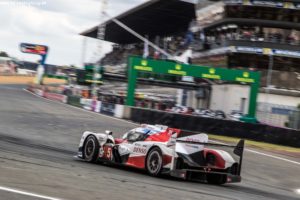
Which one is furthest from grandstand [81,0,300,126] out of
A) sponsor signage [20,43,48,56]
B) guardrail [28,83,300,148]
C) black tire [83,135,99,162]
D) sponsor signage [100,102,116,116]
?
black tire [83,135,99,162]

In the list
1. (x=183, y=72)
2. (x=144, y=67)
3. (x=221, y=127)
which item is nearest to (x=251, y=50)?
(x=183, y=72)

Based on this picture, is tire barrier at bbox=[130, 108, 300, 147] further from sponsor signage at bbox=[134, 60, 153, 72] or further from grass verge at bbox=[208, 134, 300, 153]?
sponsor signage at bbox=[134, 60, 153, 72]

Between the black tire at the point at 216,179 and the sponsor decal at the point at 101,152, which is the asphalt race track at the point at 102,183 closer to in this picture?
the black tire at the point at 216,179

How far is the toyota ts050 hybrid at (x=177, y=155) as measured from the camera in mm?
10547

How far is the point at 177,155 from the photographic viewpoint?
34.4ft

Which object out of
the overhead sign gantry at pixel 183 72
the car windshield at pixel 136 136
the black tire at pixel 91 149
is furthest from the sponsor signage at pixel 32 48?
the car windshield at pixel 136 136

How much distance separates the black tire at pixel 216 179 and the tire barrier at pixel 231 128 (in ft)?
48.1

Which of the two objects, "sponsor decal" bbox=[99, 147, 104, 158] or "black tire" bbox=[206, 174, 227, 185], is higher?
"sponsor decal" bbox=[99, 147, 104, 158]

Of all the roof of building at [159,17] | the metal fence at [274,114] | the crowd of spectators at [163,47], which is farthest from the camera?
the roof of building at [159,17]

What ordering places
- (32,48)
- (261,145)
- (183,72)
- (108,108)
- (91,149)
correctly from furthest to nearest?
(32,48)
(183,72)
(108,108)
(261,145)
(91,149)

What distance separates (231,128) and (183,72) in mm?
13123

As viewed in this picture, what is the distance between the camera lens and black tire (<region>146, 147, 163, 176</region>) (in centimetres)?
1062

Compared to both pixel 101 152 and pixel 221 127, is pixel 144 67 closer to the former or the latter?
pixel 221 127

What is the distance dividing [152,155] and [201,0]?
176 feet
